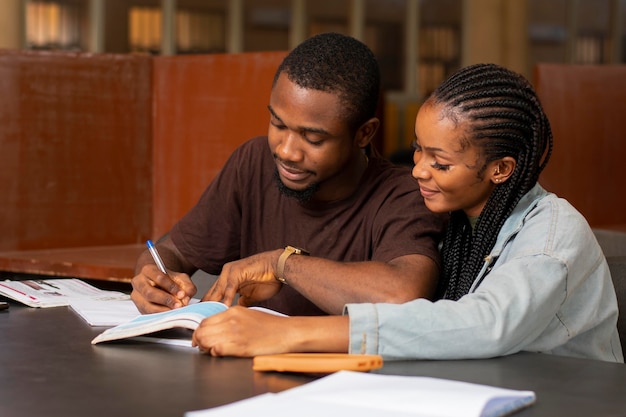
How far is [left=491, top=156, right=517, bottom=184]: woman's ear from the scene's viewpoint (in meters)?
1.79

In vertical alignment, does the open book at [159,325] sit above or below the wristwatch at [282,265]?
below

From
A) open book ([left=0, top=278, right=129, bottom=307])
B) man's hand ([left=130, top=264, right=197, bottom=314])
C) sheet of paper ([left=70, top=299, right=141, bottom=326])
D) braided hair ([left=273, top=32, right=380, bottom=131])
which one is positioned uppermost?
braided hair ([left=273, top=32, right=380, bottom=131])

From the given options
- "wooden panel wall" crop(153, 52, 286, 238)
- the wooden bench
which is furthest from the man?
"wooden panel wall" crop(153, 52, 286, 238)

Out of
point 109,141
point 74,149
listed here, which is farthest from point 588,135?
point 74,149

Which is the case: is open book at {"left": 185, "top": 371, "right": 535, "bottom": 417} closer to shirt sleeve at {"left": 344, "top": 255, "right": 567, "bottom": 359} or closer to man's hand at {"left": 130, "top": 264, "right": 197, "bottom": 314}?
shirt sleeve at {"left": 344, "top": 255, "right": 567, "bottom": 359}

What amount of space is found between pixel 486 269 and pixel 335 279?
0.28m

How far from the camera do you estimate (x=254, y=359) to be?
1.41 metres

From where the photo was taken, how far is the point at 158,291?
1.92 meters

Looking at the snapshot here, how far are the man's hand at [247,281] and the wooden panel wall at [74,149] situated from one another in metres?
1.79

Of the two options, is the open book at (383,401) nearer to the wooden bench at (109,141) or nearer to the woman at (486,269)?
the woman at (486,269)

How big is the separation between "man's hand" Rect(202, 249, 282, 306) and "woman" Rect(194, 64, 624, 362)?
12.8 inches

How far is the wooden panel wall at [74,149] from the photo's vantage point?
11.4 ft

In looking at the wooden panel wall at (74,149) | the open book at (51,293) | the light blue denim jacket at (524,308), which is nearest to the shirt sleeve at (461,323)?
the light blue denim jacket at (524,308)

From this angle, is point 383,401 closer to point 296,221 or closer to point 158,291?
point 158,291
